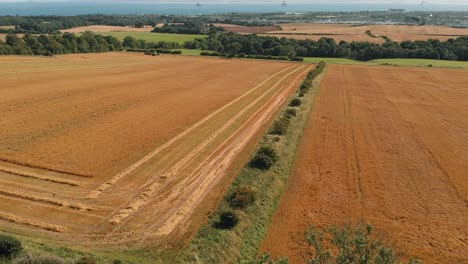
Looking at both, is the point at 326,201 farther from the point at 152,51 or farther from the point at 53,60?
the point at 152,51

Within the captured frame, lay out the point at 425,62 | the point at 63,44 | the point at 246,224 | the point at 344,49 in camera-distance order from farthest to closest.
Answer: the point at 344,49 → the point at 63,44 → the point at 425,62 → the point at 246,224

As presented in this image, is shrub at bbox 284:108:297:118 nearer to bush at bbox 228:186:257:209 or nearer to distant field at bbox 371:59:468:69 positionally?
bush at bbox 228:186:257:209

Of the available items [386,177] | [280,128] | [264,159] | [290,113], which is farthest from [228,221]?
[290,113]

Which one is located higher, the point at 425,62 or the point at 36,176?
the point at 425,62

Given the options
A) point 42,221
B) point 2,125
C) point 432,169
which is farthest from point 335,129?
point 2,125

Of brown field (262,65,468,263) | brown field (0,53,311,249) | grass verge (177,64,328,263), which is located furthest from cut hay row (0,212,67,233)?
brown field (262,65,468,263)

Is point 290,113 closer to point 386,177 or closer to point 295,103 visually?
point 295,103
